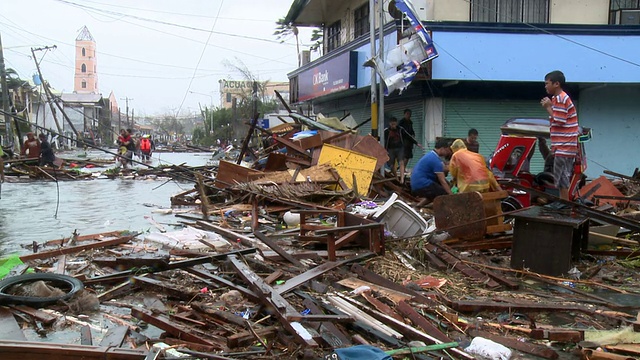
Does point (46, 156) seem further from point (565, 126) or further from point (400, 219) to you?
point (565, 126)

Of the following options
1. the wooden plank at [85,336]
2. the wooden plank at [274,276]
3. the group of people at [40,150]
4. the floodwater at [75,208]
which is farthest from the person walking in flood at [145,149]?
the wooden plank at [85,336]

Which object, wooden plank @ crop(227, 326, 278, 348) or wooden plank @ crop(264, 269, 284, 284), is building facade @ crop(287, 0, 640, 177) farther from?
wooden plank @ crop(227, 326, 278, 348)

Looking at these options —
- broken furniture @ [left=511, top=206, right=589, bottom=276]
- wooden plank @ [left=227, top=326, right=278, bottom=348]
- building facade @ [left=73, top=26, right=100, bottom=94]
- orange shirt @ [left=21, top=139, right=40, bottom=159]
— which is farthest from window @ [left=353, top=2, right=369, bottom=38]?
building facade @ [left=73, top=26, right=100, bottom=94]

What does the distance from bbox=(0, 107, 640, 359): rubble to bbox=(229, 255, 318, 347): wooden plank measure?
0.02 metres

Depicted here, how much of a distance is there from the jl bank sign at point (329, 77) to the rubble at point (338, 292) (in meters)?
10.6

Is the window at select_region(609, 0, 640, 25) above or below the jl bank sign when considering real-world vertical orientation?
above

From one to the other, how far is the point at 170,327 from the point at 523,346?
278 cm

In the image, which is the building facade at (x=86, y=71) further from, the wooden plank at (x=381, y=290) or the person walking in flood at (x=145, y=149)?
the wooden plank at (x=381, y=290)

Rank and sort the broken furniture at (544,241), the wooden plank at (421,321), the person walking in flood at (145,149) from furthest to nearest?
the person walking in flood at (145,149), the broken furniture at (544,241), the wooden plank at (421,321)

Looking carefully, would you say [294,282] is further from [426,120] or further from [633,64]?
[633,64]

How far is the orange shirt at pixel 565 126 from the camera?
760 cm

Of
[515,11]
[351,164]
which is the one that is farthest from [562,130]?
[515,11]

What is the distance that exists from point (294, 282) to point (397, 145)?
407 inches

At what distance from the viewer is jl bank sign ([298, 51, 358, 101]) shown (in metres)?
18.9
